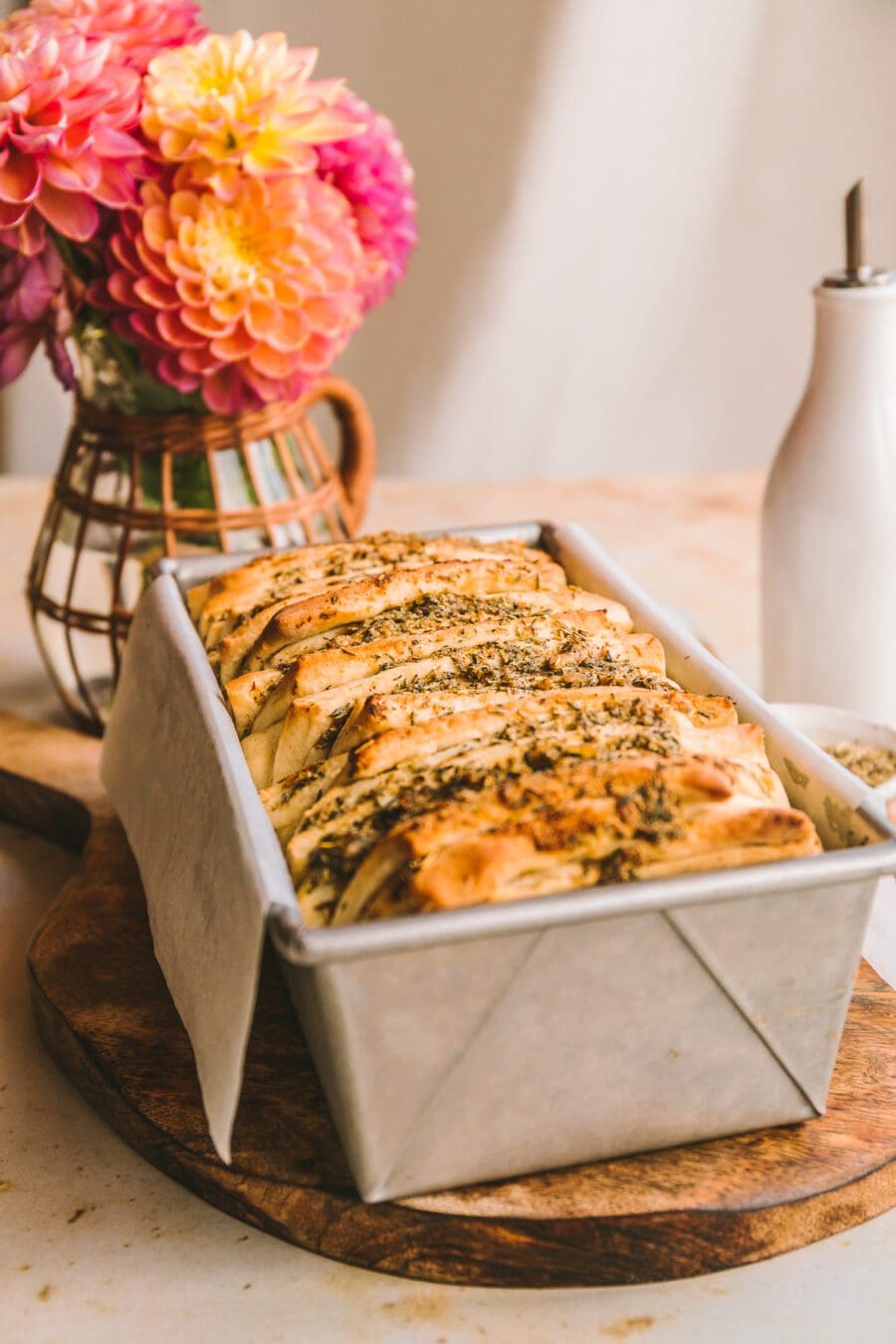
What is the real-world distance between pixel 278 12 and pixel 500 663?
7.01 feet

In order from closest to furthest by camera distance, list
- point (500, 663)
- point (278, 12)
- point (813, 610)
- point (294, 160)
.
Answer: point (500, 663), point (294, 160), point (813, 610), point (278, 12)

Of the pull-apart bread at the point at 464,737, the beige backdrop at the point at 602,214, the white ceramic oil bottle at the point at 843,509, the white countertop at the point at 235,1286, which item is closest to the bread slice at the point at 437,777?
the pull-apart bread at the point at 464,737

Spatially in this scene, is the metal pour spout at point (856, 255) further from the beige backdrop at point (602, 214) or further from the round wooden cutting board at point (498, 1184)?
the beige backdrop at point (602, 214)

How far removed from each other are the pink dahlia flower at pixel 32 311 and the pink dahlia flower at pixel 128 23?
7.9 inches

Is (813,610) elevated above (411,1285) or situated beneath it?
elevated above

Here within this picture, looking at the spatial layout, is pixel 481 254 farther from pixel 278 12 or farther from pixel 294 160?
pixel 294 160

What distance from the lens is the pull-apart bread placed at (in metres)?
0.82

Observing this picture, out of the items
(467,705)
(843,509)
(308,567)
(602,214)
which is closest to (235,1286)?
(467,705)

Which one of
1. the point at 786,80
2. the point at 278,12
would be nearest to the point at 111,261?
the point at 278,12

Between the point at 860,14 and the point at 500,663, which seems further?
the point at 860,14

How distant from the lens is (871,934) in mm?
1186

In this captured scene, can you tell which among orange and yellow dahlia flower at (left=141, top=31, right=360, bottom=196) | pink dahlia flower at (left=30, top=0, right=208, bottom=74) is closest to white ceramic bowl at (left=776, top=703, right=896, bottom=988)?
orange and yellow dahlia flower at (left=141, top=31, right=360, bottom=196)

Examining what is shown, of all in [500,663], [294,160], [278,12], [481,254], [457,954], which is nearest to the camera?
[457,954]

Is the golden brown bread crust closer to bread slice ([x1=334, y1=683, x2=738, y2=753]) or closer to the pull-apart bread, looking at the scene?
the pull-apart bread
